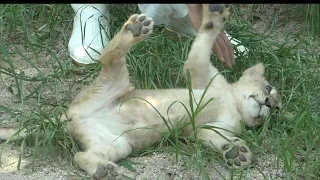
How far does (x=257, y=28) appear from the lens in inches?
183

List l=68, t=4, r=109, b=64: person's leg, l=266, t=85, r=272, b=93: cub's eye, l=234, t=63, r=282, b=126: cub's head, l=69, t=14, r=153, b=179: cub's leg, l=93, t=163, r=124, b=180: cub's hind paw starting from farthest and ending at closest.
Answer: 1. l=68, t=4, r=109, b=64: person's leg
2. l=266, t=85, r=272, b=93: cub's eye
3. l=234, t=63, r=282, b=126: cub's head
4. l=69, t=14, r=153, b=179: cub's leg
5. l=93, t=163, r=124, b=180: cub's hind paw

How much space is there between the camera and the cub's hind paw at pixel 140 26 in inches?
118

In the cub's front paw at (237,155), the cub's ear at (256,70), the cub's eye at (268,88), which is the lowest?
the cub's front paw at (237,155)

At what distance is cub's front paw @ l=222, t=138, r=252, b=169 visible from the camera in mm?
2801

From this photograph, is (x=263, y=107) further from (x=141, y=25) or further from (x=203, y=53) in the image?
(x=141, y=25)

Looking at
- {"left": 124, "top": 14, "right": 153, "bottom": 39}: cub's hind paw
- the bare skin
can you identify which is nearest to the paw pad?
{"left": 124, "top": 14, "right": 153, "bottom": 39}: cub's hind paw

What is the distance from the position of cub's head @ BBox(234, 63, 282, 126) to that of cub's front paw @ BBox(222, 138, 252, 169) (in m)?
0.45

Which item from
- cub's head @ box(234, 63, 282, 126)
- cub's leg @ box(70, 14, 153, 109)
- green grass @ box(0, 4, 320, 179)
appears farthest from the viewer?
cub's head @ box(234, 63, 282, 126)

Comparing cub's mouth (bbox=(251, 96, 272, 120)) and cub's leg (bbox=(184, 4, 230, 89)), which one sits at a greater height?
cub's leg (bbox=(184, 4, 230, 89))

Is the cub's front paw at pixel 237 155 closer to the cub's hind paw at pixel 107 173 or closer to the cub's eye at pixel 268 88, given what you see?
the cub's hind paw at pixel 107 173

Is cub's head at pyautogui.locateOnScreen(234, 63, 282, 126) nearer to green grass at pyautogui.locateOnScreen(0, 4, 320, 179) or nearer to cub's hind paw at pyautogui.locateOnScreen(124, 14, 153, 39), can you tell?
green grass at pyautogui.locateOnScreen(0, 4, 320, 179)

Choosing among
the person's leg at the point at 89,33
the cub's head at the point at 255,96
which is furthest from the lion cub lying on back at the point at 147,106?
the person's leg at the point at 89,33

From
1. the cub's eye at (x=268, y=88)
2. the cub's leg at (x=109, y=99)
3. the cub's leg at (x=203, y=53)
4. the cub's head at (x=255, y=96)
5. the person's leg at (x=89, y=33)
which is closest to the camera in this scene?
the cub's leg at (x=109, y=99)

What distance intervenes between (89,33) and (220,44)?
0.98 m
